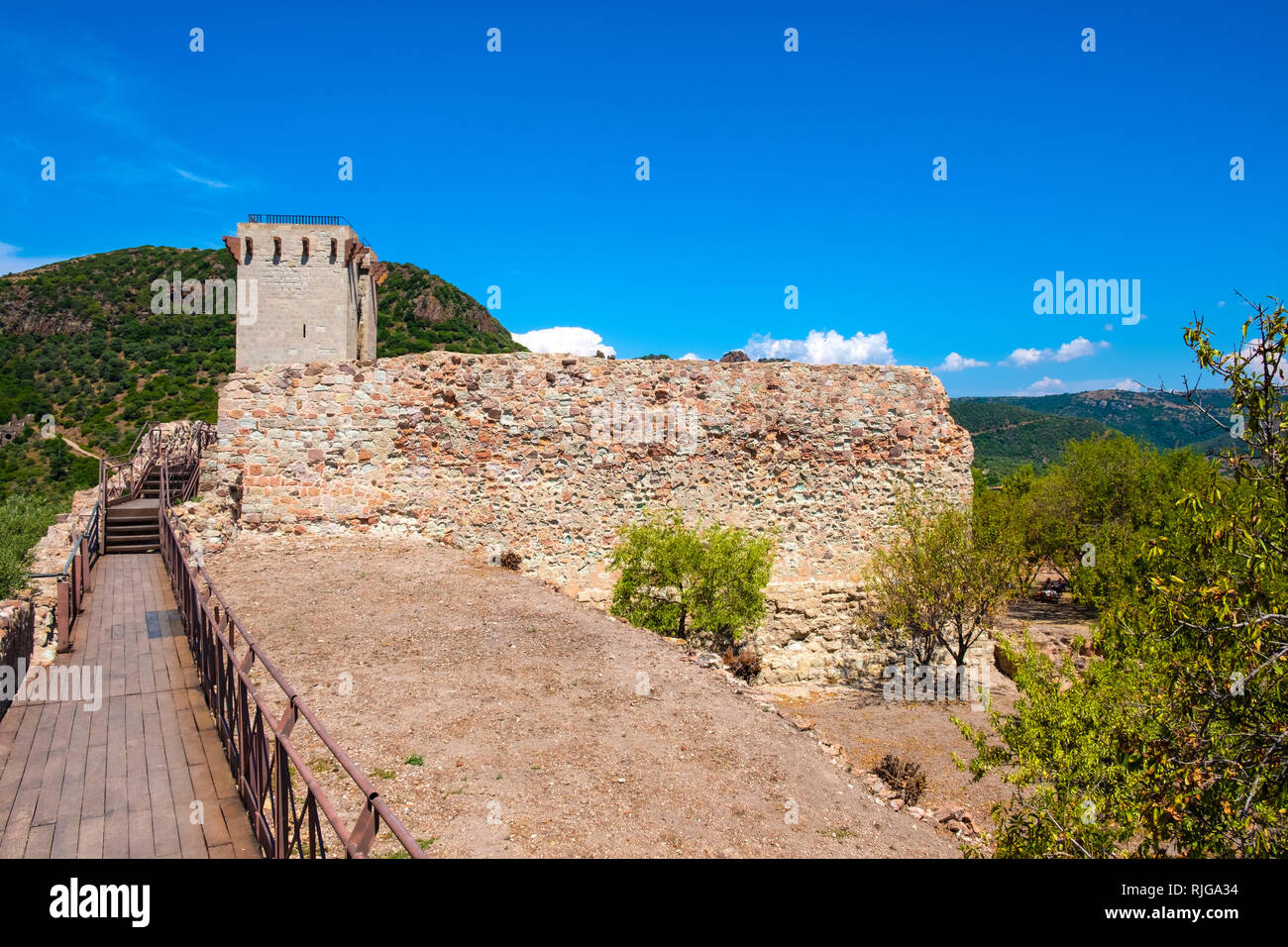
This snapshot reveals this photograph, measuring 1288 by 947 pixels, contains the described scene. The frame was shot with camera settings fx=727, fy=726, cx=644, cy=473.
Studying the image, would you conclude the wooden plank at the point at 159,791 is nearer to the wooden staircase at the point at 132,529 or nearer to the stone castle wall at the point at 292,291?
the wooden staircase at the point at 132,529

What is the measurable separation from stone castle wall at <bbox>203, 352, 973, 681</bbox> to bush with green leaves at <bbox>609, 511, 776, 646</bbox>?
187 cm

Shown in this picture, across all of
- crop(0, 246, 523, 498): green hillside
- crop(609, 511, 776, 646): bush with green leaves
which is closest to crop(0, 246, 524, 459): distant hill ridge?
crop(0, 246, 523, 498): green hillside

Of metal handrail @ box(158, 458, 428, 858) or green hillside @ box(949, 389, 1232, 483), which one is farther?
green hillside @ box(949, 389, 1232, 483)

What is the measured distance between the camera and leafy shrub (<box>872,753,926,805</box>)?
8.37 meters

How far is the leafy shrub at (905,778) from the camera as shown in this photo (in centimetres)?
837

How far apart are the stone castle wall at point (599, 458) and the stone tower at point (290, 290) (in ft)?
31.0

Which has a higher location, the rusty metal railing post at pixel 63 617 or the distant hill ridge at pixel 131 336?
the distant hill ridge at pixel 131 336

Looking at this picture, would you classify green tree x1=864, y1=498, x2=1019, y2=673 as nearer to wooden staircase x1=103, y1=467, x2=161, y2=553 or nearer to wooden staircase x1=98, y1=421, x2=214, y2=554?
wooden staircase x1=98, y1=421, x2=214, y2=554

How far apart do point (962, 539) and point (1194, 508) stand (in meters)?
9.56

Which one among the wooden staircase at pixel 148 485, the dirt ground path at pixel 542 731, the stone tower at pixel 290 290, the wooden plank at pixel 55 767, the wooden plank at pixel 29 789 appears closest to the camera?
the wooden plank at pixel 29 789

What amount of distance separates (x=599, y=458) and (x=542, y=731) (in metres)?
8.12

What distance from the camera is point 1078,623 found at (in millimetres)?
18578

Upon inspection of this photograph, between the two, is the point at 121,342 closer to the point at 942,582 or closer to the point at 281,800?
the point at 942,582

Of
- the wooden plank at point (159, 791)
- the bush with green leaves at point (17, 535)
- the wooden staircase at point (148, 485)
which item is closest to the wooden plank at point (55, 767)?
the wooden plank at point (159, 791)
